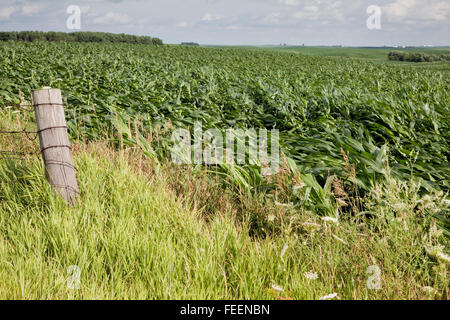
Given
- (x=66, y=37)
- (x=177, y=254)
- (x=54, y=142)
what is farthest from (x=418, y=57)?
(x=177, y=254)

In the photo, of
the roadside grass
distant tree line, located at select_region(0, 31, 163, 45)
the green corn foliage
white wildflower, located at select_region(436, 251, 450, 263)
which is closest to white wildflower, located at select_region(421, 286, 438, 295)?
the roadside grass

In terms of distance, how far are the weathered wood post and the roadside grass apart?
4.6 inches

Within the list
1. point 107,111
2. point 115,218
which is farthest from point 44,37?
point 115,218

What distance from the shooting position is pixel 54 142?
309 centimetres

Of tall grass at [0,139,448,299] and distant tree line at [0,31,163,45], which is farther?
distant tree line at [0,31,163,45]

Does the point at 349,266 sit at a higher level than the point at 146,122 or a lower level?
lower

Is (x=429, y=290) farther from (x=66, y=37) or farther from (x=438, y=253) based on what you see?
(x=66, y=37)

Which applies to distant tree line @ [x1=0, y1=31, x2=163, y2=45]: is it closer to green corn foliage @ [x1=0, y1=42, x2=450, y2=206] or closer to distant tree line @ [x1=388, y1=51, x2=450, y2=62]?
distant tree line @ [x1=388, y1=51, x2=450, y2=62]

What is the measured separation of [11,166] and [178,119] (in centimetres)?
269

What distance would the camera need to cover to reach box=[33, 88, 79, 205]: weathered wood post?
305cm

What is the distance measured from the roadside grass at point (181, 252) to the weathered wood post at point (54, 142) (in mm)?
118

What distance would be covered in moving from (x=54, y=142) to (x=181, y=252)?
165 cm

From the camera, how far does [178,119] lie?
5.77m
